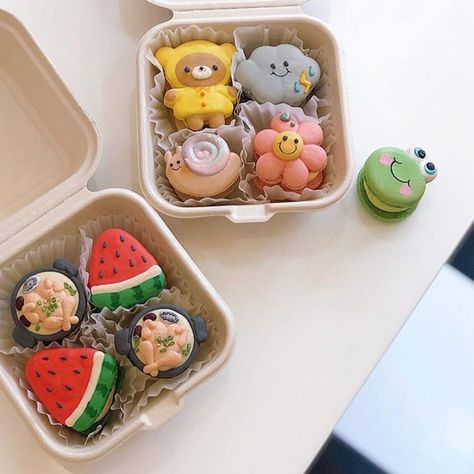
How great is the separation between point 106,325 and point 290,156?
0.28 m

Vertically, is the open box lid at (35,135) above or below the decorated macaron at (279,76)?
below

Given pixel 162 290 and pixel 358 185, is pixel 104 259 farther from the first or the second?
pixel 358 185

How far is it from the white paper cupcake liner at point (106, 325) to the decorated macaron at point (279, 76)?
23cm

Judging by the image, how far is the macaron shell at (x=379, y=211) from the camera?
0.84 metres

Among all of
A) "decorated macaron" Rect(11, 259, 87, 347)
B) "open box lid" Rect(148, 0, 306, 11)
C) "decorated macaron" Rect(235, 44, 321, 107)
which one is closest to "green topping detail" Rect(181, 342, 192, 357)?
"decorated macaron" Rect(11, 259, 87, 347)

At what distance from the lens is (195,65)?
87 centimetres

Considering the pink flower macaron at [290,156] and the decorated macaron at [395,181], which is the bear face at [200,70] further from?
the decorated macaron at [395,181]

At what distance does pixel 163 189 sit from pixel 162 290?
0.43 feet

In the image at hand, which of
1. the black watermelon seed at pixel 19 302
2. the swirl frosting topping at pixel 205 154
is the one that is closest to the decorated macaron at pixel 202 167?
the swirl frosting topping at pixel 205 154

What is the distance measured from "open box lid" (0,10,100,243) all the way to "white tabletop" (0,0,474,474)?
62mm

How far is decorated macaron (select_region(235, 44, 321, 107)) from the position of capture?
856mm

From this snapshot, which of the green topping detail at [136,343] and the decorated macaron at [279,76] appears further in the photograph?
the decorated macaron at [279,76]

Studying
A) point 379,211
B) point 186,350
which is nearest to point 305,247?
point 379,211

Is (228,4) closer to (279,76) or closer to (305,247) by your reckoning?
(279,76)
